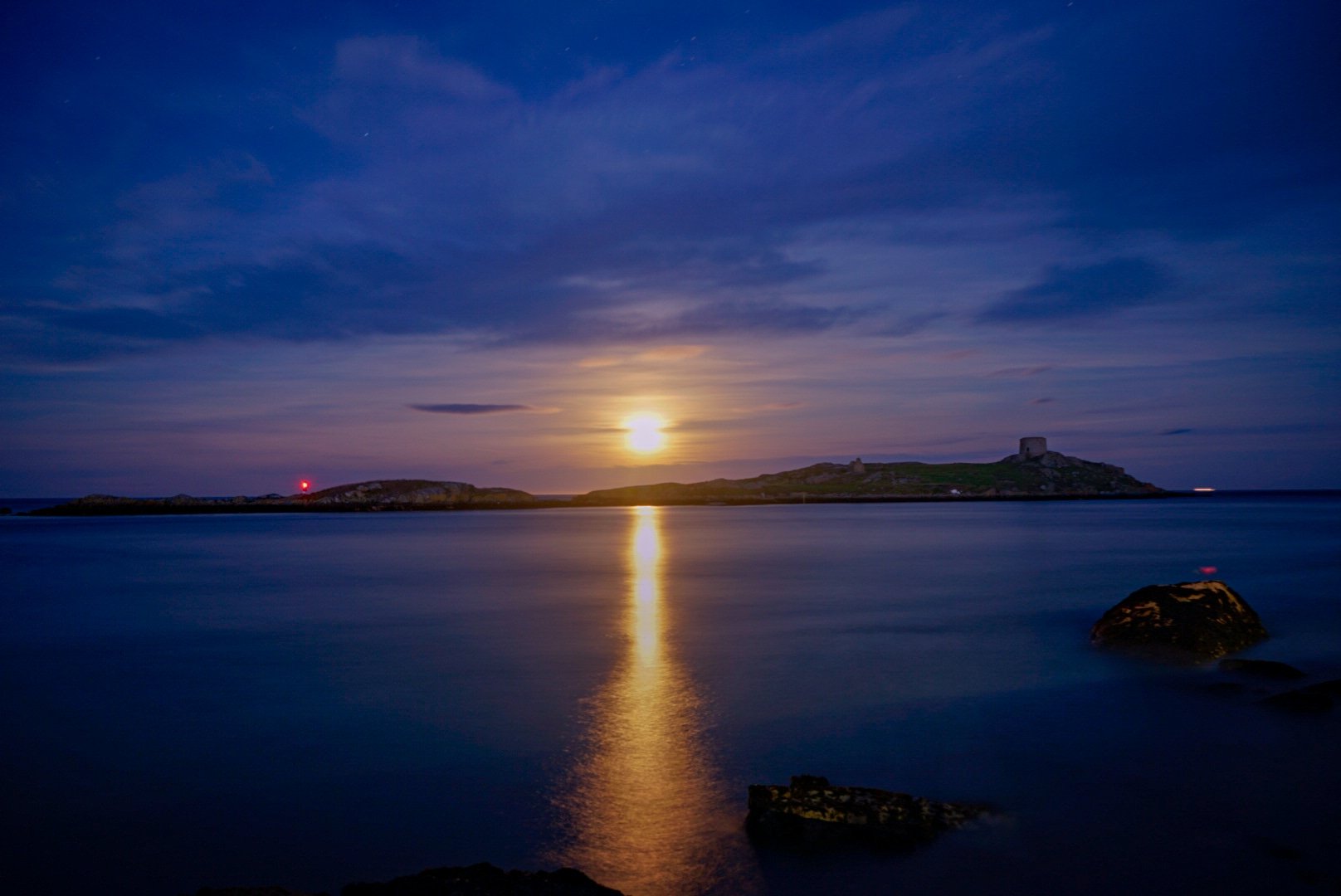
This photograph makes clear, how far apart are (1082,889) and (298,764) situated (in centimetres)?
955

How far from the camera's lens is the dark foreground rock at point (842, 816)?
7793mm

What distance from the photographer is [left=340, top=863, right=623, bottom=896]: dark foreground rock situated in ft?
19.7

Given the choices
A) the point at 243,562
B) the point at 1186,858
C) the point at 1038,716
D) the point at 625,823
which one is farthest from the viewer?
the point at 243,562

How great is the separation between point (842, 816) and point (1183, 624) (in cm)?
1298

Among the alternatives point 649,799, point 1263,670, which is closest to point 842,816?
point 649,799

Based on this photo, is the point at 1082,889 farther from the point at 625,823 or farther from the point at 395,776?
the point at 395,776

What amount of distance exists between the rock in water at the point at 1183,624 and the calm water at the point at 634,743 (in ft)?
2.23

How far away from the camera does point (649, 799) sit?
9.47 meters

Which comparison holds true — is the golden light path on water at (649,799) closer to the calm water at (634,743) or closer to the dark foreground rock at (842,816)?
the calm water at (634,743)

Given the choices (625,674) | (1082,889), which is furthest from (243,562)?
(1082,889)

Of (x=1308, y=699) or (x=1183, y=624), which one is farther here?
(x=1183, y=624)

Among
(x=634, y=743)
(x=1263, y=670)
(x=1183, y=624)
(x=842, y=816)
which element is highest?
(x=1183, y=624)

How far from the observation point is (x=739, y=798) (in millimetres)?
9375

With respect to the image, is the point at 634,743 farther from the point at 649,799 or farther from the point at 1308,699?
the point at 1308,699
